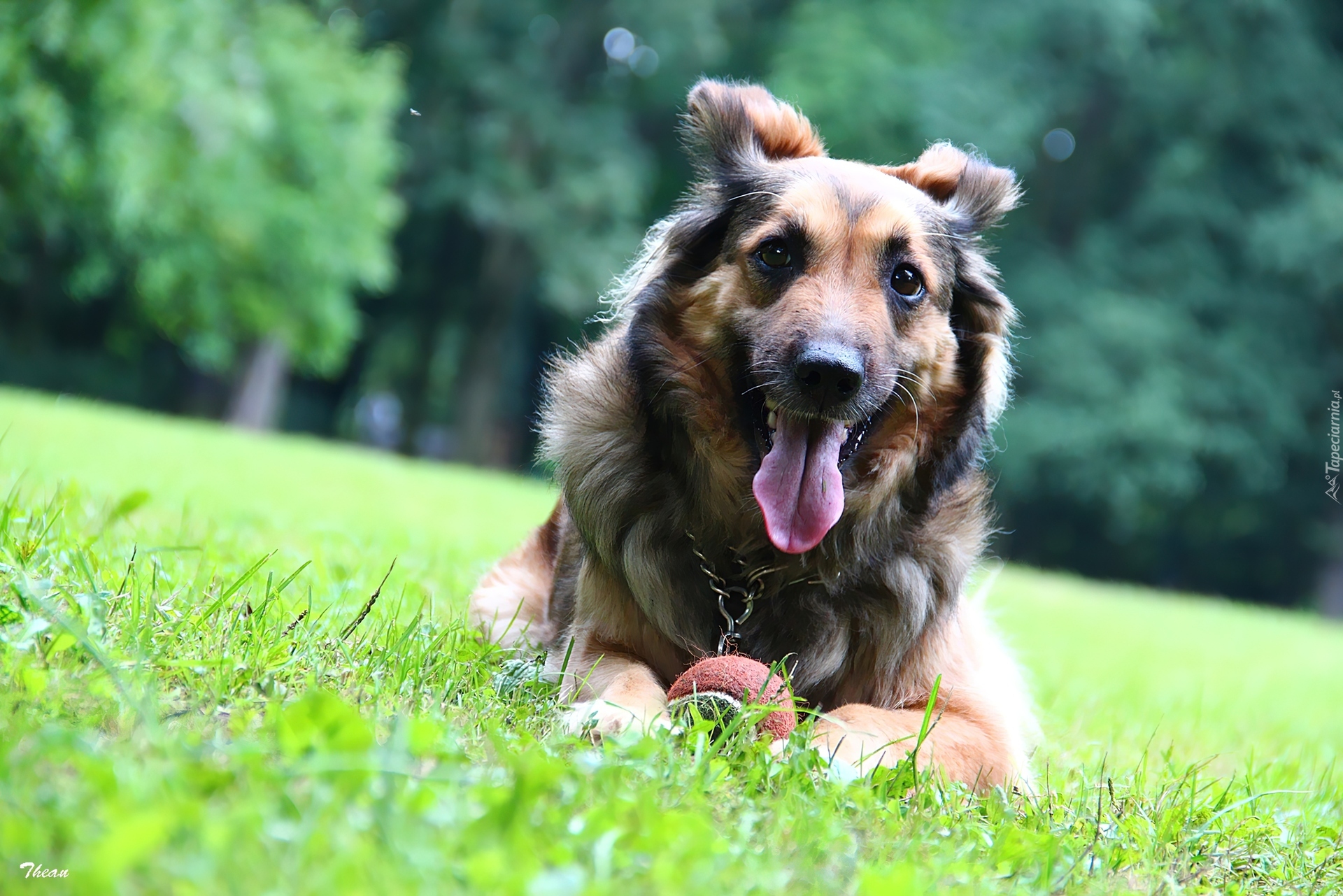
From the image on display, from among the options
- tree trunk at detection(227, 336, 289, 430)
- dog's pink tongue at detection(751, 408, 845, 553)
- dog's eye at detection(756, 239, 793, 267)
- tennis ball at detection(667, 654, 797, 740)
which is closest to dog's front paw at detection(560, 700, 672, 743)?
tennis ball at detection(667, 654, 797, 740)

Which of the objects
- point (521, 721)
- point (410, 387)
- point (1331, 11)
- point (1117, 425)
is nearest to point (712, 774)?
point (521, 721)

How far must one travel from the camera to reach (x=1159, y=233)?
26250 mm

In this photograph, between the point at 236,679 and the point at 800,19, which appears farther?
the point at 800,19

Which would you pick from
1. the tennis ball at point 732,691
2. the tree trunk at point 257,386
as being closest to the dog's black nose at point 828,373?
the tennis ball at point 732,691

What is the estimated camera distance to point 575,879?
1.73 metres

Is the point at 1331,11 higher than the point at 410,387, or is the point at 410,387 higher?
the point at 1331,11

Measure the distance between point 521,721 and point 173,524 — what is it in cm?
373

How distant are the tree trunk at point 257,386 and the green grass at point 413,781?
1991cm

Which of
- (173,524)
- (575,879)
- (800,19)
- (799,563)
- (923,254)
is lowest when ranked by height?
(173,524)

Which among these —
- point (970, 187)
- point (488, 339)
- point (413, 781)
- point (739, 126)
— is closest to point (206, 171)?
point (488, 339)

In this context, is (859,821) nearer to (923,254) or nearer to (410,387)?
(923,254)

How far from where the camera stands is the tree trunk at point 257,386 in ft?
79.1

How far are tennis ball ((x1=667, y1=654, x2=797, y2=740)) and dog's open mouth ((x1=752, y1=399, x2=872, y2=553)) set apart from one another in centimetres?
44

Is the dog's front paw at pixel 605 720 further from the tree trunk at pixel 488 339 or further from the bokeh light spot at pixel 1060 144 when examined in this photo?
the bokeh light spot at pixel 1060 144
